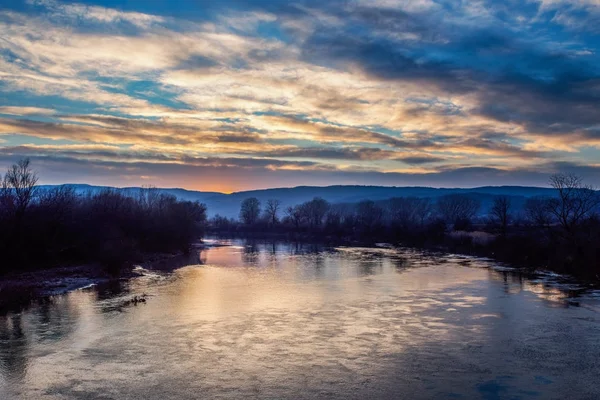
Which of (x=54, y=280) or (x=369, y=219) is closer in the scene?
(x=54, y=280)

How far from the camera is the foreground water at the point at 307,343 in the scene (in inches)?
437

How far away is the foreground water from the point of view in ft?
36.4

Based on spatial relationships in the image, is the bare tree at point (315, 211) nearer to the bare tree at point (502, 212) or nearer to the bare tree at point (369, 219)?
the bare tree at point (369, 219)

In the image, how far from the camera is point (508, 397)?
10.5m

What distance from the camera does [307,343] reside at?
583 inches

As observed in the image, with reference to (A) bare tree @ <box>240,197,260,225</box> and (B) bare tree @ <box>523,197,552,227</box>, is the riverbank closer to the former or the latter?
(B) bare tree @ <box>523,197,552,227</box>

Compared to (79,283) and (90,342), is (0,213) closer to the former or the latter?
(79,283)

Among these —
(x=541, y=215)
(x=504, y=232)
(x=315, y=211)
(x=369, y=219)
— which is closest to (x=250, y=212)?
(x=315, y=211)

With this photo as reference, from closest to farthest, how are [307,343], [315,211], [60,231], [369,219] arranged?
[307,343]
[60,231]
[369,219]
[315,211]

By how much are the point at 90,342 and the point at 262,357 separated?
18.3 feet

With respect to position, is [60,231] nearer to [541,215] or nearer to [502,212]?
[541,215]

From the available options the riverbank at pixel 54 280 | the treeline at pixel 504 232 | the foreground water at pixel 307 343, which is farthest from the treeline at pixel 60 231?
the treeline at pixel 504 232

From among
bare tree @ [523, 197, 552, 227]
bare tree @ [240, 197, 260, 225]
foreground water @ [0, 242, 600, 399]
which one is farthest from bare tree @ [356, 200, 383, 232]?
foreground water @ [0, 242, 600, 399]

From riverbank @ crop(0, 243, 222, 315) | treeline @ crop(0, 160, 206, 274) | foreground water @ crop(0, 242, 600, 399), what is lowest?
foreground water @ crop(0, 242, 600, 399)
